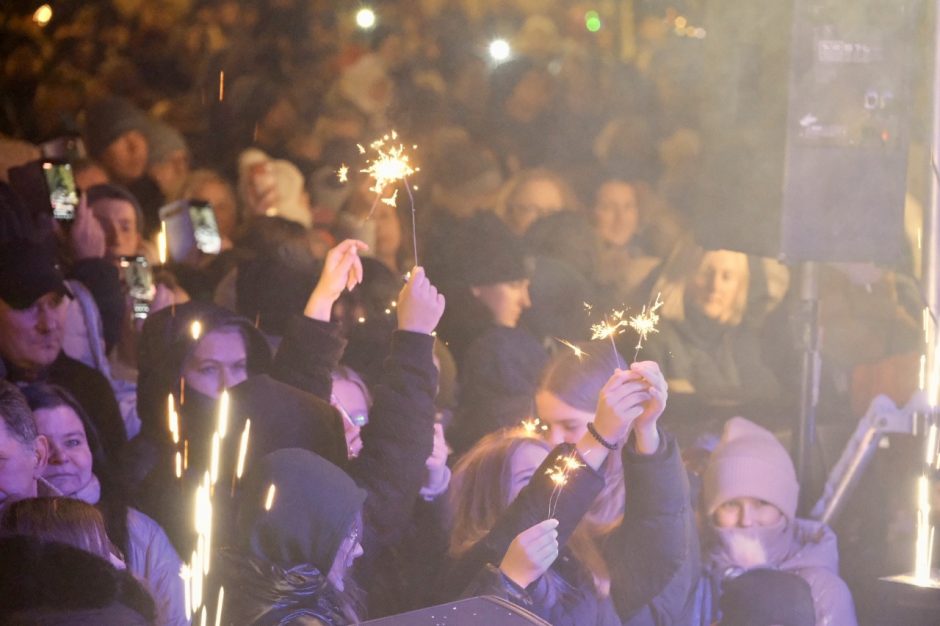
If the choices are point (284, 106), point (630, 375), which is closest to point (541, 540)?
point (630, 375)

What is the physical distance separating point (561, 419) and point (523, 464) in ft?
0.89

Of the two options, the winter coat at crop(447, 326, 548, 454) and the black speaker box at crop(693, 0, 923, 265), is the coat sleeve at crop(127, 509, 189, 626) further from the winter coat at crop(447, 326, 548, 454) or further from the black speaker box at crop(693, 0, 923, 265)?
the black speaker box at crop(693, 0, 923, 265)

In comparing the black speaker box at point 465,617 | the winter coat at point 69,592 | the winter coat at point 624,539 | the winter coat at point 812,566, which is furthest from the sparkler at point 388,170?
the black speaker box at point 465,617

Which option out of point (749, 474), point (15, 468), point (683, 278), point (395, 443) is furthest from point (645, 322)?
point (15, 468)

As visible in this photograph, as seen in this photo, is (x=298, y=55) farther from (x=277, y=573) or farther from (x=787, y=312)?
(x=277, y=573)

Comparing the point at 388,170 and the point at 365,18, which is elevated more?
the point at 365,18

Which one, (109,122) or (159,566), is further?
(109,122)

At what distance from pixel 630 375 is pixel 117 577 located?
1.47 m

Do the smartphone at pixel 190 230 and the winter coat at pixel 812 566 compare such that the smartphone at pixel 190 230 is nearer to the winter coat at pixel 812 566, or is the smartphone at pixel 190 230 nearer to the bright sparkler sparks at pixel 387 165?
the bright sparkler sparks at pixel 387 165

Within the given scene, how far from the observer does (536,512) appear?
2.87 meters

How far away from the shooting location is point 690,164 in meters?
3.94

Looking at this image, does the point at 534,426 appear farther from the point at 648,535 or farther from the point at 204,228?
the point at 204,228

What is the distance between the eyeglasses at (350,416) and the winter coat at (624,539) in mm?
413

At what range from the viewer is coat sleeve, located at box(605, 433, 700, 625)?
9.74 ft
